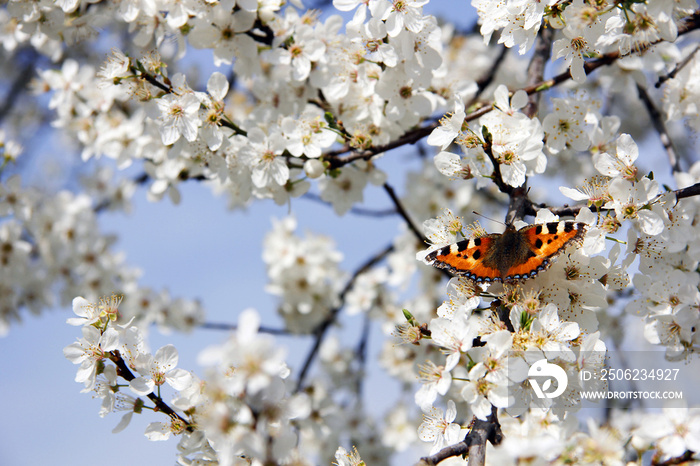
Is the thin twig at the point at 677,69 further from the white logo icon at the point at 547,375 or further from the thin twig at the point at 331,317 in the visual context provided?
the thin twig at the point at 331,317

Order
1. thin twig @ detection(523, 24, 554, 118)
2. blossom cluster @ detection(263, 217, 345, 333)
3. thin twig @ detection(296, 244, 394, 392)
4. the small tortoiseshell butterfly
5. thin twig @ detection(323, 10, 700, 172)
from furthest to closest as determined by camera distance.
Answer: blossom cluster @ detection(263, 217, 345, 333), thin twig @ detection(296, 244, 394, 392), thin twig @ detection(523, 24, 554, 118), thin twig @ detection(323, 10, 700, 172), the small tortoiseshell butterfly

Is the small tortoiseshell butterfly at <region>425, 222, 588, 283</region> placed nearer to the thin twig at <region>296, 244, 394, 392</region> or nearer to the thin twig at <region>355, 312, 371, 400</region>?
the thin twig at <region>296, 244, 394, 392</region>

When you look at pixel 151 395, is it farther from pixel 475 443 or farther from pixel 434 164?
pixel 434 164

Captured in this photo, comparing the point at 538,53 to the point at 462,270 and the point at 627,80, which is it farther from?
the point at 462,270

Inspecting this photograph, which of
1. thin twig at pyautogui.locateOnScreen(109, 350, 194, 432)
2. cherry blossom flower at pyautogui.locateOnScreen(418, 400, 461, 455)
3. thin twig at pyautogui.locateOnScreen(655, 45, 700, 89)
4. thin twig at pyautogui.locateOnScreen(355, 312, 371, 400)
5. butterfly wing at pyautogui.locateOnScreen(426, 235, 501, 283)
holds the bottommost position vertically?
thin twig at pyautogui.locateOnScreen(355, 312, 371, 400)

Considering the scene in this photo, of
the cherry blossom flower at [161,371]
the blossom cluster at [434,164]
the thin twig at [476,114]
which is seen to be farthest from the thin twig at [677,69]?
the cherry blossom flower at [161,371]

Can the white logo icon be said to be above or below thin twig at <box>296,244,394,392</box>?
above

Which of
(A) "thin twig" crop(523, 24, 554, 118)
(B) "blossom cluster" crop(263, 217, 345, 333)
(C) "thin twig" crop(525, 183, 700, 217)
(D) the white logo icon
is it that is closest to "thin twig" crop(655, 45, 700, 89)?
(A) "thin twig" crop(523, 24, 554, 118)
